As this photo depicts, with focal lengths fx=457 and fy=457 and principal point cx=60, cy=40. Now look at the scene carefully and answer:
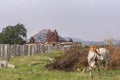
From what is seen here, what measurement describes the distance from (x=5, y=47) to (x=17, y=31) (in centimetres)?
911

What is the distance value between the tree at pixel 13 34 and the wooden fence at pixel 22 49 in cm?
762

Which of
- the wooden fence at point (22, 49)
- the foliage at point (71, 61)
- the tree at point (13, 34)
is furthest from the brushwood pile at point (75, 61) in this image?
the tree at point (13, 34)

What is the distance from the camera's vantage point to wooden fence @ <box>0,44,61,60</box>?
35.2 m

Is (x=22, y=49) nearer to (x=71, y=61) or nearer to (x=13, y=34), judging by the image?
(x=13, y=34)

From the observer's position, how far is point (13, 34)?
44.2 m

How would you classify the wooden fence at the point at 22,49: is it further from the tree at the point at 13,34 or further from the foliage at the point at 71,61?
the foliage at the point at 71,61

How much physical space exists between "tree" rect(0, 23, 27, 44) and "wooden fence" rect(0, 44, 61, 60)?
25.0 feet

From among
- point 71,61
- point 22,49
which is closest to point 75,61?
point 71,61

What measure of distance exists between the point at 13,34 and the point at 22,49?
28.7ft

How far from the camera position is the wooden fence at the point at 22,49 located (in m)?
35.2

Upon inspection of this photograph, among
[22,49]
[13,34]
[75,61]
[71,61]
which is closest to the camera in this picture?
[71,61]

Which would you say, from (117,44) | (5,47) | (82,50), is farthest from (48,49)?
(82,50)

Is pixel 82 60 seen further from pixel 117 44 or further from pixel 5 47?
pixel 5 47

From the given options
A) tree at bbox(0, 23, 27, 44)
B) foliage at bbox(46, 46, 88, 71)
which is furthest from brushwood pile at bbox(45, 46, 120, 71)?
tree at bbox(0, 23, 27, 44)
